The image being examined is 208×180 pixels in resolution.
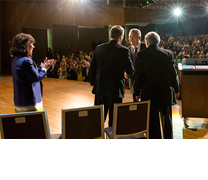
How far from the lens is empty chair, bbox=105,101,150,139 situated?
1.66m

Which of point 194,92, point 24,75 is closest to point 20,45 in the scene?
point 24,75

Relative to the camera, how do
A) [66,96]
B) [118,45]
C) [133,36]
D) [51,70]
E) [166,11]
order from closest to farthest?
[118,45] < [133,36] < [66,96] < [51,70] < [166,11]

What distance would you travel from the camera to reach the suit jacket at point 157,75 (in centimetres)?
210

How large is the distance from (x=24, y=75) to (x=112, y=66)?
837 millimetres

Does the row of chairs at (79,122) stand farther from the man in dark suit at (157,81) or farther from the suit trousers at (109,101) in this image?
the suit trousers at (109,101)

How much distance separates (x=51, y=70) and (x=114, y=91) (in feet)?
21.3

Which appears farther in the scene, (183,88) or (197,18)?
(197,18)

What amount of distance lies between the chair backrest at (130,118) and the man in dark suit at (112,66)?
0.62 meters

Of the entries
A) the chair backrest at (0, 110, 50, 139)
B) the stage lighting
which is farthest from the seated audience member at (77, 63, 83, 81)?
the stage lighting

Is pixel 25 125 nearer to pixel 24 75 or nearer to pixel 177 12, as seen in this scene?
pixel 24 75

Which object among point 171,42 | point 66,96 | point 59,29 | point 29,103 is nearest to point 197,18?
point 171,42

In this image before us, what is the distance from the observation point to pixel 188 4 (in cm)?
1116

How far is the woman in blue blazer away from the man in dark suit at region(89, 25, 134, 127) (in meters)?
0.61

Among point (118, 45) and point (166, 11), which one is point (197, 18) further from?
point (118, 45)
